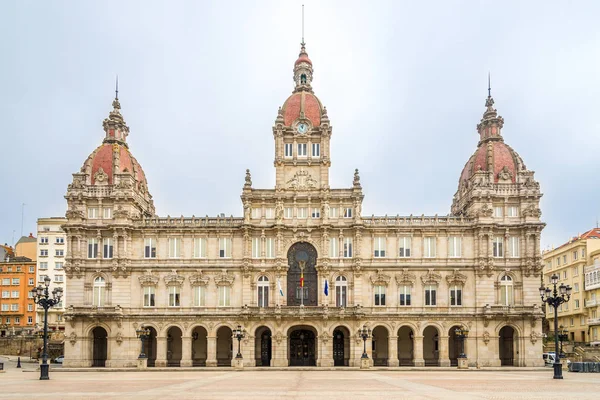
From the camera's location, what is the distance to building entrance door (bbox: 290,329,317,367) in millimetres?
86250

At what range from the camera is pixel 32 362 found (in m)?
95.1

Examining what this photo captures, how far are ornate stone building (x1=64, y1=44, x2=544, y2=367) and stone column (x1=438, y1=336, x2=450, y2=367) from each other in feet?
0.41

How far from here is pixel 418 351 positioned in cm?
8325

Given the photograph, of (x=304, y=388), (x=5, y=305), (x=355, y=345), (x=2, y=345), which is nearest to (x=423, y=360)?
(x=355, y=345)

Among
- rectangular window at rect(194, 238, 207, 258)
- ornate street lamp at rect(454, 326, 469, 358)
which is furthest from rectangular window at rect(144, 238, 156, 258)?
ornate street lamp at rect(454, 326, 469, 358)

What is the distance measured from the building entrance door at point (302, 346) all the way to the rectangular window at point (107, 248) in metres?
25.0

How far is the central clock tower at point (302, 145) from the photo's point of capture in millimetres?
88062

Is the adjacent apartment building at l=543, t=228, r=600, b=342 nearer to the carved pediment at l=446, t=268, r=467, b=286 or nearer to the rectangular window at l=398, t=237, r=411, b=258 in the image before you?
the carved pediment at l=446, t=268, r=467, b=286

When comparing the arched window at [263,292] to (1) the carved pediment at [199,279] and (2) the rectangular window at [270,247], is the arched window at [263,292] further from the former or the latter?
(1) the carved pediment at [199,279]

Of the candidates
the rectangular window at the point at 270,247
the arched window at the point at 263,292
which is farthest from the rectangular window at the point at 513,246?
the arched window at the point at 263,292

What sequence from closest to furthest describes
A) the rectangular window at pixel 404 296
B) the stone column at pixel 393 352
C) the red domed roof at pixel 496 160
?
the stone column at pixel 393 352 < the rectangular window at pixel 404 296 < the red domed roof at pixel 496 160

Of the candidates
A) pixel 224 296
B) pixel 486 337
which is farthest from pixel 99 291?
pixel 486 337

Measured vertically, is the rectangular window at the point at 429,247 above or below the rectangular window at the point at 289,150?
below

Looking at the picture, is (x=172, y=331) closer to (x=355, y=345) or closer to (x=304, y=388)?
(x=355, y=345)
